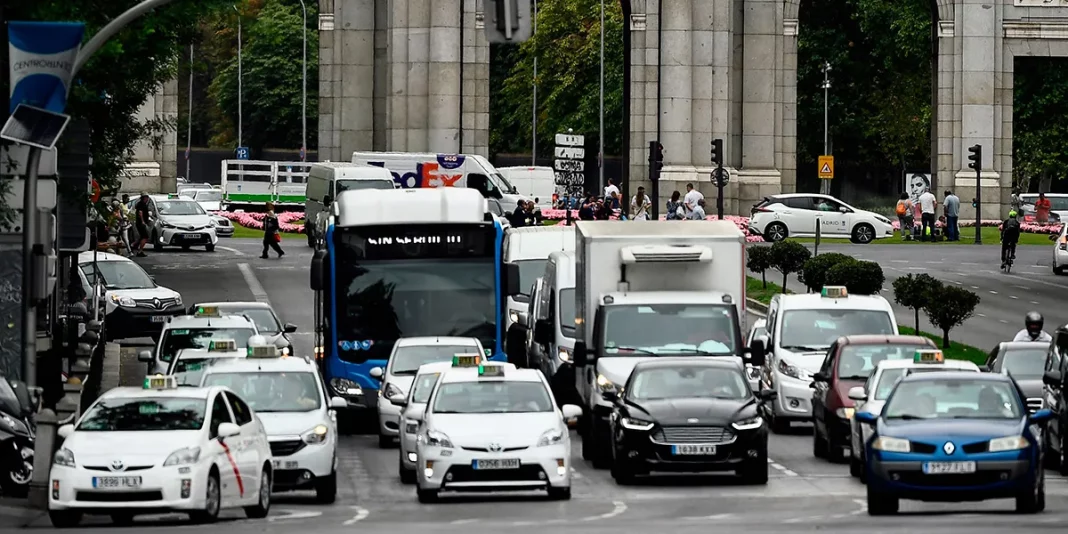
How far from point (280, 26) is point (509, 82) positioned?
18.7 meters

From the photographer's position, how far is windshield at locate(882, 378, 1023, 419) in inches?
878

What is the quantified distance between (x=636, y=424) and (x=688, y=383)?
101cm

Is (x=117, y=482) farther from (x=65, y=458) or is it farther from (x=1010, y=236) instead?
(x=1010, y=236)

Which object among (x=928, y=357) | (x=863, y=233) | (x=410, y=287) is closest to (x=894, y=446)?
(x=928, y=357)

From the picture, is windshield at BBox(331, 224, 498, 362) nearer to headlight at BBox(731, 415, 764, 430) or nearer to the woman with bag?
headlight at BBox(731, 415, 764, 430)

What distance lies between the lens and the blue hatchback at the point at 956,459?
21.6m

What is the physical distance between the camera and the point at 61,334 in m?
40.1

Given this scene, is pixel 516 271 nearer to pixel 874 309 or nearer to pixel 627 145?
pixel 874 309

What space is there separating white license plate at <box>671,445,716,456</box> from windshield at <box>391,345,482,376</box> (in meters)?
6.14

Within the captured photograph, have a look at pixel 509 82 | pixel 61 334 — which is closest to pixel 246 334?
pixel 61 334

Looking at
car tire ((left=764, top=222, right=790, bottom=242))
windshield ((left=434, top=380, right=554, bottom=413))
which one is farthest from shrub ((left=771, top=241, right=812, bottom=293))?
windshield ((left=434, top=380, right=554, bottom=413))

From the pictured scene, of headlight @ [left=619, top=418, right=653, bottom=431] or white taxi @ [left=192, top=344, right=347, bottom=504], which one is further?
headlight @ [left=619, top=418, right=653, bottom=431]

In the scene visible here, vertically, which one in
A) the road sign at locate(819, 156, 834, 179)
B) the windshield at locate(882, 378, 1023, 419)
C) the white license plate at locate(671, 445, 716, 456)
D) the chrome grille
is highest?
the road sign at locate(819, 156, 834, 179)

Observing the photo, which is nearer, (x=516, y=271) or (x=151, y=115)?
(x=516, y=271)
